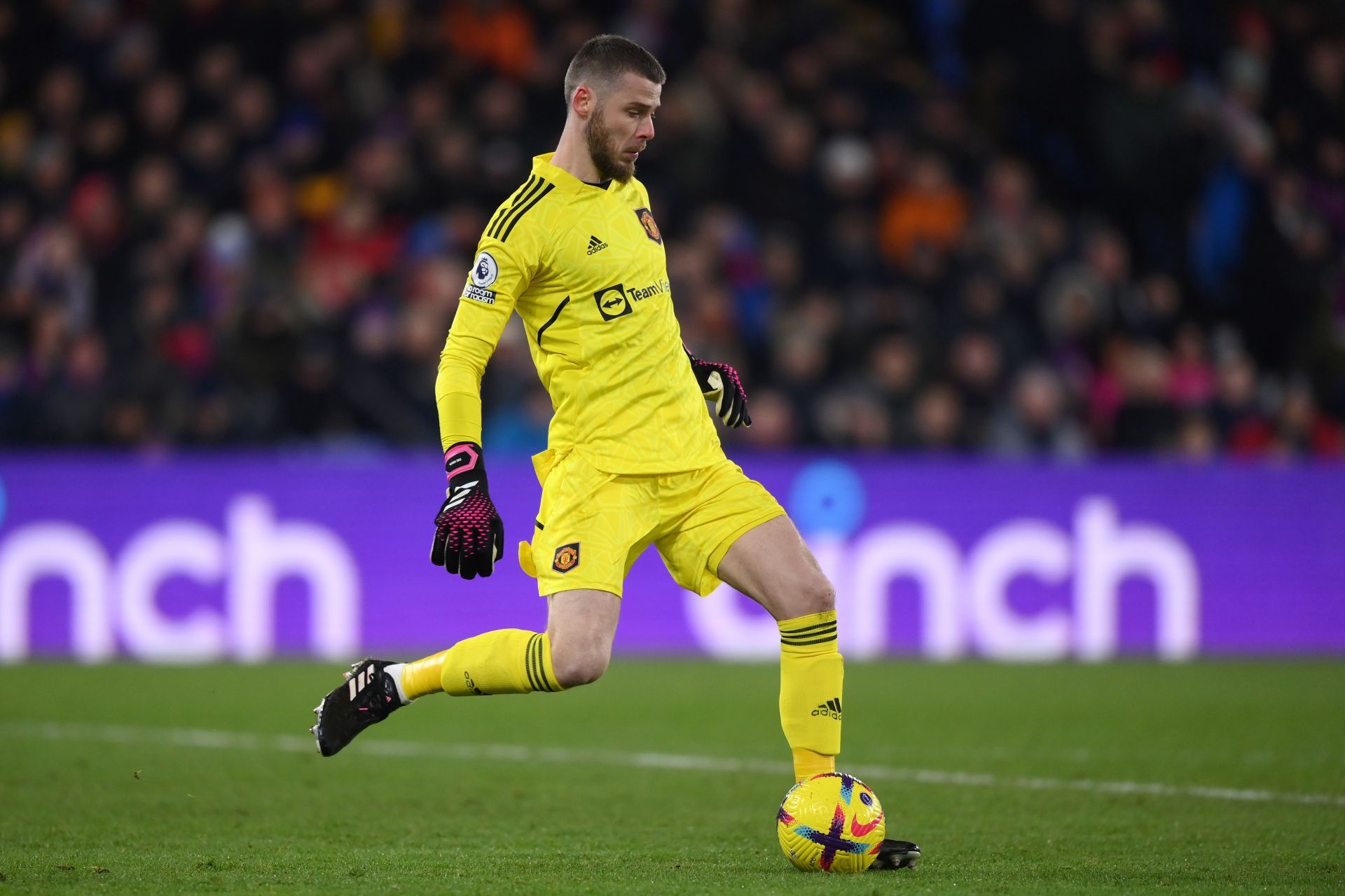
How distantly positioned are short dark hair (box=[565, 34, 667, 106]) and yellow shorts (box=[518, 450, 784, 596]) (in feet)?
3.57

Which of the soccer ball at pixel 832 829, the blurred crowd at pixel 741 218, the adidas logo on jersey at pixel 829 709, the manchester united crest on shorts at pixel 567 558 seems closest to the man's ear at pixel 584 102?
the manchester united crest on shorts at pixel 567 558

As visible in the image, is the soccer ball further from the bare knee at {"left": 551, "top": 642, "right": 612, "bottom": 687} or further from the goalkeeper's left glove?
the goalkeeper's left glove

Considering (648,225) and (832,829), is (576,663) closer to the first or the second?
(832,829)

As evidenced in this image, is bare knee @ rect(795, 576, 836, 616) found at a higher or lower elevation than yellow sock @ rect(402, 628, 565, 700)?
higher

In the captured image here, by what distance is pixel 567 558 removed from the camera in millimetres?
5133

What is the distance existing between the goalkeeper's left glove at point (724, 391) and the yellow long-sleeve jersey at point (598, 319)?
0.81ft

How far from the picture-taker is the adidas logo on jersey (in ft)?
17.2

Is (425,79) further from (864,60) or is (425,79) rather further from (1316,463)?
(1316,463)

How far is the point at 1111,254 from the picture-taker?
14.1 metres

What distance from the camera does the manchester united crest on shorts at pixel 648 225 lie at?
5.39m

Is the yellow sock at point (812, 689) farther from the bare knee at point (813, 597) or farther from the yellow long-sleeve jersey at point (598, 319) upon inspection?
the yellow long-sleeve jersey at point (598, 319)

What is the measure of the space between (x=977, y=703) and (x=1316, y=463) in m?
4.10

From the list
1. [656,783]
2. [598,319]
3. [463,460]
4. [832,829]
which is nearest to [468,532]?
[463,460]

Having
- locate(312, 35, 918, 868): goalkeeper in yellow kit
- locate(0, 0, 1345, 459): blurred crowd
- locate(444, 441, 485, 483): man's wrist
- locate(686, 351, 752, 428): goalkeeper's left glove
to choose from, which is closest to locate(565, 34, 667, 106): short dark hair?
locate(312, 35, 918, 868): goalkeeper in yellow kit
